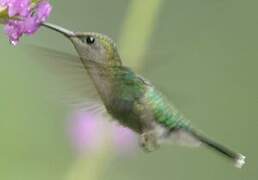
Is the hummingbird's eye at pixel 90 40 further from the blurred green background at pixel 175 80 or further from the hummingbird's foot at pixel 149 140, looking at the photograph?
the blurred green background at pixel 175 80

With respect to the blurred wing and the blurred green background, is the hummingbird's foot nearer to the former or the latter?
the blurred wing

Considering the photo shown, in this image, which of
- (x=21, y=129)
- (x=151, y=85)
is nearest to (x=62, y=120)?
(x=21, y=129)

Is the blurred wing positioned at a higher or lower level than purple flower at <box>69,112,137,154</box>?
higher

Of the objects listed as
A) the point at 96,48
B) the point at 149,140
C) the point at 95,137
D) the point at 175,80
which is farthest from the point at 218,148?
the point at 175,80

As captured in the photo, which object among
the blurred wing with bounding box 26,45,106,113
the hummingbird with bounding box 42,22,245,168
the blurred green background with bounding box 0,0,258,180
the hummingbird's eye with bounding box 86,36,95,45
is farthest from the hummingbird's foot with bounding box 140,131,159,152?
the blurred green background with bounding box 0,0,258,180

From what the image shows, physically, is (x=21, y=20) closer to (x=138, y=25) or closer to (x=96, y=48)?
(x=96, y=48)

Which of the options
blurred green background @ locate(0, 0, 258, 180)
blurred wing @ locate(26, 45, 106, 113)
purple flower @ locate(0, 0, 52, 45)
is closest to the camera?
purple flower @ locate(0, 0, 52, 45)
